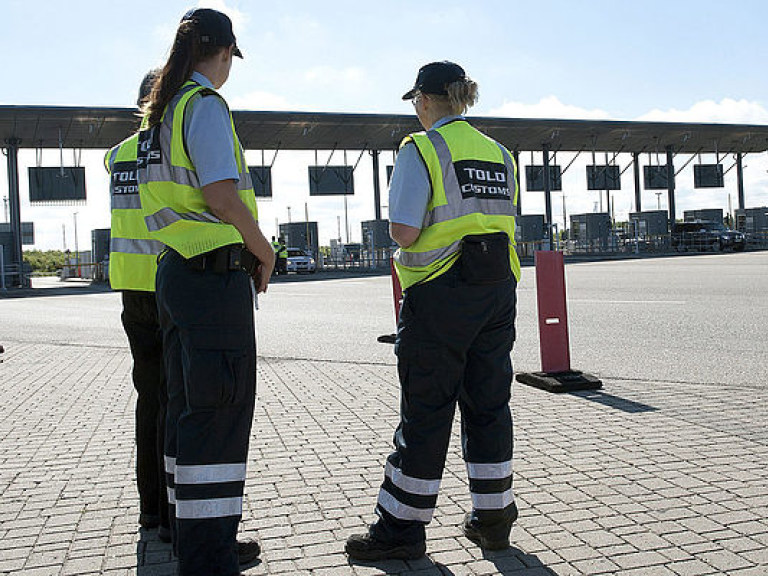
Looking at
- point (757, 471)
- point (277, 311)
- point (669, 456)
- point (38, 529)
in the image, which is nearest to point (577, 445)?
point (669, 456)

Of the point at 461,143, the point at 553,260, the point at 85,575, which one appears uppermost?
the point at 461,143

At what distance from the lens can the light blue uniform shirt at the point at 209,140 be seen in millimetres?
2889

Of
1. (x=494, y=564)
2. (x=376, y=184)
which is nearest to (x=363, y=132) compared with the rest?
(x=376, y=184)

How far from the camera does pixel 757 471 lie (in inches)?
170

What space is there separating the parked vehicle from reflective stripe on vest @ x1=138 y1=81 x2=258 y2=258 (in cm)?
4722

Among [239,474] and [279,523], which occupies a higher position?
[239,474]

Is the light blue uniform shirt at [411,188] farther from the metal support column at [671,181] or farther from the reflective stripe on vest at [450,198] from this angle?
the metal support column at [671,181]

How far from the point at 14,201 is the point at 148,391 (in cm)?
3546

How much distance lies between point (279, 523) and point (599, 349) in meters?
6.33

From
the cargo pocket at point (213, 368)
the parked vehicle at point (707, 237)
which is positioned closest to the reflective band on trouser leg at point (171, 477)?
the cargo pocket at point (213, 368)

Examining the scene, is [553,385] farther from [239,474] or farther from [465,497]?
[239,474]

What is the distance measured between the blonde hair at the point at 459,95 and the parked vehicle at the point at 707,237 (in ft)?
152

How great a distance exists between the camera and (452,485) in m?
4.26

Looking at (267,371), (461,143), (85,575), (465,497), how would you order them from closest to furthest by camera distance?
(85,575) → (461,143) → (465,497) → (267,371)
